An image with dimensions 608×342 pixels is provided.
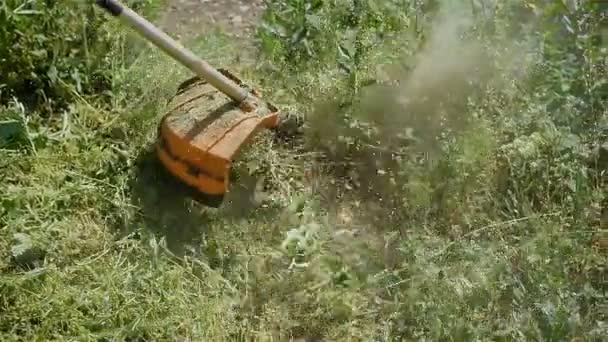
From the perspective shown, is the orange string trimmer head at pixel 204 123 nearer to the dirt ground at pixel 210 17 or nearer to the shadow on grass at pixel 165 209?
the shadow on grass at pixel 165 209

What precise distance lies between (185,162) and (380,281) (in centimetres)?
90

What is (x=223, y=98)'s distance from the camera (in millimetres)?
3727

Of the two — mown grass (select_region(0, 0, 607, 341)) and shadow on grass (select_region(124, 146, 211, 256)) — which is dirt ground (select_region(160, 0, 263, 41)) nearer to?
mown grass (select_region(0, 0, 607, 341))

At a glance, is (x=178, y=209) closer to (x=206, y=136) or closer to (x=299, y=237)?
(x=206, y=136)

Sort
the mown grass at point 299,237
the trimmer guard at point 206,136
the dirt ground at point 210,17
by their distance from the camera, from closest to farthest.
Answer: the mown grass at point 299,237 < the trimmer guard at point 206,136 < the dirt ground at point 210,17

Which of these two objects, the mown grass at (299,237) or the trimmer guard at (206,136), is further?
the trimmer guard at (206,136)

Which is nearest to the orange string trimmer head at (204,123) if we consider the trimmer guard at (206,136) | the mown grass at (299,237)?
the trimmer guard at (206,136)

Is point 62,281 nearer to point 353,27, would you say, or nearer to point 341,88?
point 341,88

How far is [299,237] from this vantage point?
3.54 m

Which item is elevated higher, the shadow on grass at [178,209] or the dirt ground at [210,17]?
the dirt ground at [210,17]

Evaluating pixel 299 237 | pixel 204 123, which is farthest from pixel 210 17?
pixel 299 237

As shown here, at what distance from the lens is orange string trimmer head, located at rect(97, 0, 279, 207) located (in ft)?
11.5

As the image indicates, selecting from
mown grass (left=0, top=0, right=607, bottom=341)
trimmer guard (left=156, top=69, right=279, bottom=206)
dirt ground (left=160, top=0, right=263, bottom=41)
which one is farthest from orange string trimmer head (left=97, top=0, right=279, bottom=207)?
dirt ground (left=160, top=0, right=263, bottom=41)

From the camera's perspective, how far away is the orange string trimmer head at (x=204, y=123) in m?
3.52
